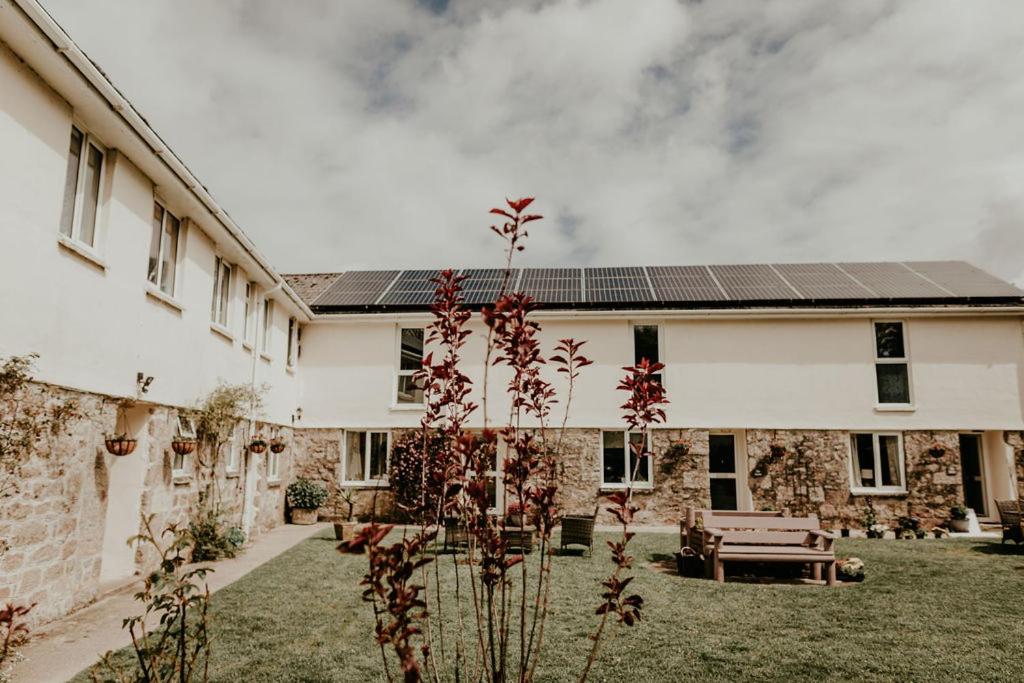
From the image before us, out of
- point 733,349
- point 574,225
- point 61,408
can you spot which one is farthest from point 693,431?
point 61,408

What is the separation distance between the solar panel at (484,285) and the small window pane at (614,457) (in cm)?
514

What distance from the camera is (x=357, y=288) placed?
1989 cm

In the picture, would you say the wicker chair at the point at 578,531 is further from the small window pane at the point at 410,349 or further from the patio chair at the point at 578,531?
the small window pane at the point at 410,349

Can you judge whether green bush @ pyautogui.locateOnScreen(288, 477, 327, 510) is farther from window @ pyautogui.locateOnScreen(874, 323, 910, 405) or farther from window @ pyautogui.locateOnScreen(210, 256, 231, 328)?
window @ pyautogui.locateOnScreen(874, 323, 910, 405)

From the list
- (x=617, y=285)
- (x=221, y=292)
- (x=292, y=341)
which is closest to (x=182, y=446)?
(x=221, y=292)

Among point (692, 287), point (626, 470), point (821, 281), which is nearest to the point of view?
point (626, 470)

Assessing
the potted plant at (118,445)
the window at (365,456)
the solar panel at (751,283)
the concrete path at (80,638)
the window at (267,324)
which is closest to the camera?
the concrete path at (80,638)

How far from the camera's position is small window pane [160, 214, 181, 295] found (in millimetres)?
10148

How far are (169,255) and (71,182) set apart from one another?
9.09ft

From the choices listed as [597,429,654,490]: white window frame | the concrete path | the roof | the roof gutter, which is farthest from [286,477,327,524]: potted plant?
[597,429,654,490]: white window frame

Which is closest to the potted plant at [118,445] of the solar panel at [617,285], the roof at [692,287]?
the roof at [692,287]

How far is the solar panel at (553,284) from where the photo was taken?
18.4 meters

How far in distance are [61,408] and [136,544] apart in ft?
10.7

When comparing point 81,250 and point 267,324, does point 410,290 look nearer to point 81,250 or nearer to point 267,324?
point 267,324
